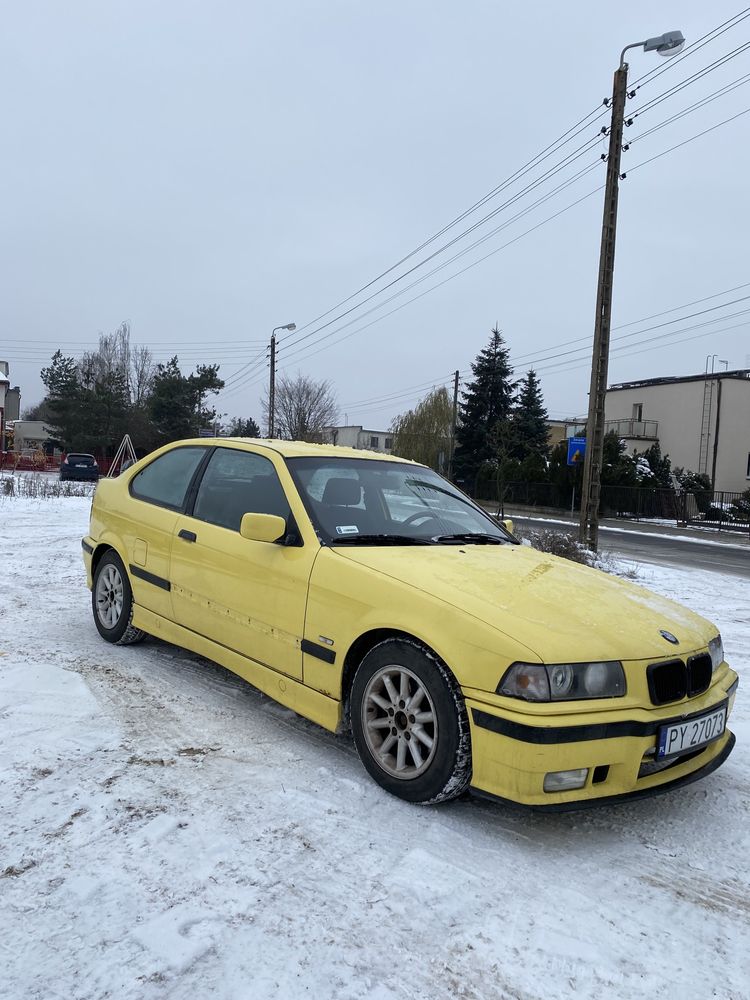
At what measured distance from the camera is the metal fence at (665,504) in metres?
28.6

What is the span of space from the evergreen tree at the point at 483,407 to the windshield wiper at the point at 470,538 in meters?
38.4

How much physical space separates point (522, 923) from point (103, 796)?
1.68 m

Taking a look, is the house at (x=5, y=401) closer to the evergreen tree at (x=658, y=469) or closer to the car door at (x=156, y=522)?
the evergreen tree at (x=658, y=469)

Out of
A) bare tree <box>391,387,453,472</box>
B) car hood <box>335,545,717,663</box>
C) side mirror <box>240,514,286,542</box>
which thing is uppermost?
bare tree <box>391,387,453,472</box>

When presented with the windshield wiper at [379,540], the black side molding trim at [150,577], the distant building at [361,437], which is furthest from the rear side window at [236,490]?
the distant building at [361,437]

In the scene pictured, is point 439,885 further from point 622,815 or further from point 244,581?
point 244,581

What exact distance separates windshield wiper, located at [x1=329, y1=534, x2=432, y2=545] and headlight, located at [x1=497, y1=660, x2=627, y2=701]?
1176 mm

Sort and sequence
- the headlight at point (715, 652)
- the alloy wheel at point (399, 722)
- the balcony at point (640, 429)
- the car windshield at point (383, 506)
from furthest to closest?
the balcony at point (640, 429), the car windshield at point (383, 506), the headlight at point (715, 652), the alloy wheel at point (399, 722)

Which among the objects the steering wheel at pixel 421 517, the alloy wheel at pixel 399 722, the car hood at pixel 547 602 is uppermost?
the steering wheel at pixel 421 517

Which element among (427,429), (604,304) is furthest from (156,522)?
(427,429)

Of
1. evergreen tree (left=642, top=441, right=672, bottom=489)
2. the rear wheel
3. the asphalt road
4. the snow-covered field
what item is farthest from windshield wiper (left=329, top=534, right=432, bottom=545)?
evergreen tree (left=642, top=441, right=672, bottom=489)

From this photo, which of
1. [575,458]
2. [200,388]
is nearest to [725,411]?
[575,458]

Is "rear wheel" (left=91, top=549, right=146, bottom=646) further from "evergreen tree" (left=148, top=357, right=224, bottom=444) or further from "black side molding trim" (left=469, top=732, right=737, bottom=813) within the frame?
"evergreen tree" (left=148, top=357, right=224, bottom=444)

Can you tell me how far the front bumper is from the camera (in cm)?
258
